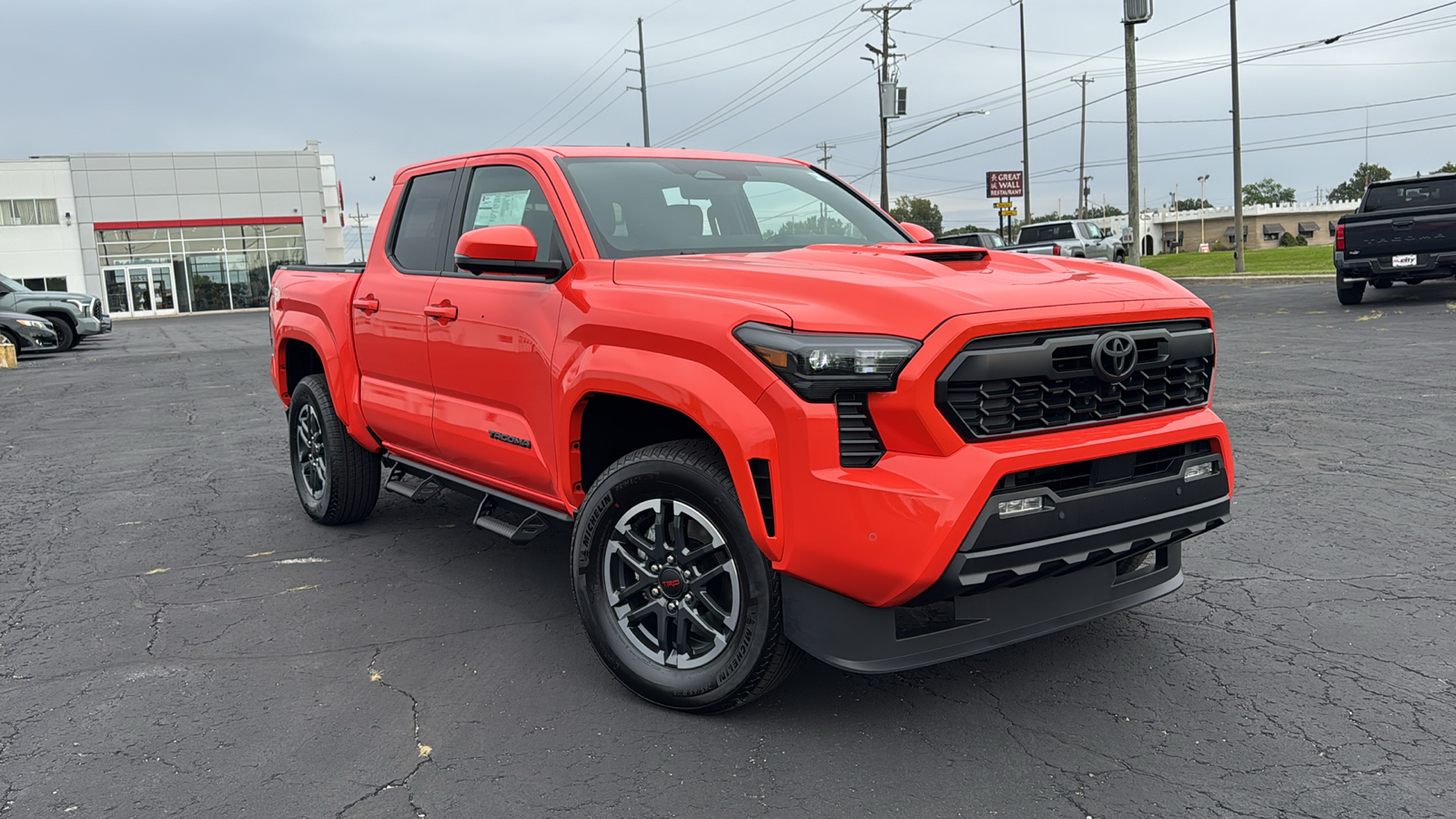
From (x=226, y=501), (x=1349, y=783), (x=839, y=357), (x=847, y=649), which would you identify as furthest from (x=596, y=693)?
(x=226, y=501)

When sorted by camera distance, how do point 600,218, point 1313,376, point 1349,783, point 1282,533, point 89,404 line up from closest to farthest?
point 1349,783, point 600,218, point 1282,533, point 1313,376, point 89,404

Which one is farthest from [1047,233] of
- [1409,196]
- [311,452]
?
[311,452]

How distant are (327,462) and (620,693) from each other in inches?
119

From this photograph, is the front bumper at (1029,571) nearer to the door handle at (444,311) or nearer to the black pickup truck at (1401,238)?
the door handle at (444,311)

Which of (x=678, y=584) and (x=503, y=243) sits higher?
(x=503, y=243)

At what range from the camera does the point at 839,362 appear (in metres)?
2.97

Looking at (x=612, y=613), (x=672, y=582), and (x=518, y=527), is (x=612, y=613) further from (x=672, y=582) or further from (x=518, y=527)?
(x=518, y=527)

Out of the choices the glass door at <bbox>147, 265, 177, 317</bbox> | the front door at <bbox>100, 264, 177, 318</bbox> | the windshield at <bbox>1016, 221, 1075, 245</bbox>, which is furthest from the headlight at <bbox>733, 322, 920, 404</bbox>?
the glass door at <bbox>147, 265, 177, 317</bbox>

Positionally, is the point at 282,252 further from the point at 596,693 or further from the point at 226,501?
the point at 596,693

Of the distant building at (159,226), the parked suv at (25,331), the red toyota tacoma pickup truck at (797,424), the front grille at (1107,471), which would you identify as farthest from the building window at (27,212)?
the front grille at (1107,471)

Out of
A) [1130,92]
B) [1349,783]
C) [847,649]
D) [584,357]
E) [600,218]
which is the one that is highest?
[1130,92]

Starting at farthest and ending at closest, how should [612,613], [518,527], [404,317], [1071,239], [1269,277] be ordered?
[1071,239] → [1269,277] → [404,317] → [518,527] → [612,613]

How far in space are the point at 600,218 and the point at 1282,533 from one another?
11.9 ft

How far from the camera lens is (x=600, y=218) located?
4.21 meters
